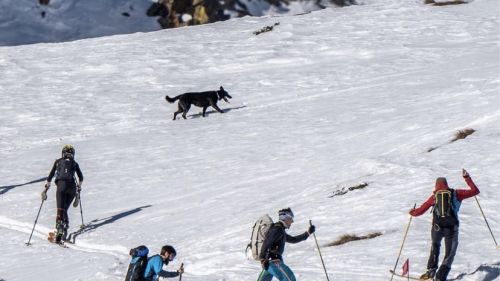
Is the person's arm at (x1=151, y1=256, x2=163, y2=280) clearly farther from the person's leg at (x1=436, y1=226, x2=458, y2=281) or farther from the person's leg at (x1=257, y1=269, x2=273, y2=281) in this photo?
the person's leg at (x1=436, y1=226, x2=458, y2=281)

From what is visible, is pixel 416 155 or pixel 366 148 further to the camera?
pixel 366 148

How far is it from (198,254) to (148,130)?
1283 centimetres

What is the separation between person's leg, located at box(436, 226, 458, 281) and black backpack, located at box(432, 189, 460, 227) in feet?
0.46

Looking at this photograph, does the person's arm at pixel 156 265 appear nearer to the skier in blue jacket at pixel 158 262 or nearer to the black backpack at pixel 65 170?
the skier in blue jacket at pixel 158 262

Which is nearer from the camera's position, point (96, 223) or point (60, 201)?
point (60, 201)

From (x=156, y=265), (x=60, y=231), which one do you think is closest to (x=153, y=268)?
(x=156, y=265)

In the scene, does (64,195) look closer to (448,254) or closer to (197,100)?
(448,254)

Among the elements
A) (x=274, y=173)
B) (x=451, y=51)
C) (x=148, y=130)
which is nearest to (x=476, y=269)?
(x=274, y=173)

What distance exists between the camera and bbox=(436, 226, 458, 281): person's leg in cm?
1195

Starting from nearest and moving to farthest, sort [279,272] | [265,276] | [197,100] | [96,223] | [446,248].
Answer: [279,272] → [265,276] → [446,248] → [96,223] → [197,100]

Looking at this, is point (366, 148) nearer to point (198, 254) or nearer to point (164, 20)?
point (198, 254)

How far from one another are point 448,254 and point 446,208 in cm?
64

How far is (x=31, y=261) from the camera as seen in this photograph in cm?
1508

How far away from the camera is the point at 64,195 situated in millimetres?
16672
